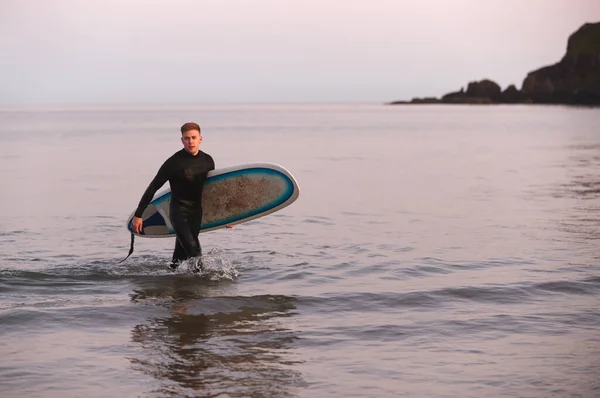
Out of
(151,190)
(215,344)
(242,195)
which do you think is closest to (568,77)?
(242,195)

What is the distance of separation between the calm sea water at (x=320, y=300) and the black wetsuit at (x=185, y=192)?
1.98ft

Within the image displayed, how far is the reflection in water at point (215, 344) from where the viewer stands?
261 inches

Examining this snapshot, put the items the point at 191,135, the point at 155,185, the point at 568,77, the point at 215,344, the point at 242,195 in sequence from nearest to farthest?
the point at 215,344
the point at 191,135
the point at 155,185
the point at 242,195
the point at 568,77

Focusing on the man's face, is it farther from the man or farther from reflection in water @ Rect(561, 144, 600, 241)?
reflection in water @ Rect(561, 144, 600, 241)

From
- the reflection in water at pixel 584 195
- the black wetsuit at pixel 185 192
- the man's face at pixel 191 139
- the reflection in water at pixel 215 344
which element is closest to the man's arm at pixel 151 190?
the black wetsuit at pixel 185 192

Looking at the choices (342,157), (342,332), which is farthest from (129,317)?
(342,157)

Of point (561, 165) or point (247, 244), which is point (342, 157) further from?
point (247, 244)

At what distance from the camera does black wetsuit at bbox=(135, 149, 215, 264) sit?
10352mm

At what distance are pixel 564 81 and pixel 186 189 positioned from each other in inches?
7109

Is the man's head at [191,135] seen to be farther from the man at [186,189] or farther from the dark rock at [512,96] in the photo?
the dark rock at [512,96]

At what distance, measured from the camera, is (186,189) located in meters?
10.6

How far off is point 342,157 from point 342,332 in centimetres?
2678

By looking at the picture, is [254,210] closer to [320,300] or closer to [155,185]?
[155,185]

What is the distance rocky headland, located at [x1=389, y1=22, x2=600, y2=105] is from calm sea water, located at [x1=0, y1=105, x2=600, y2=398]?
501 ft
